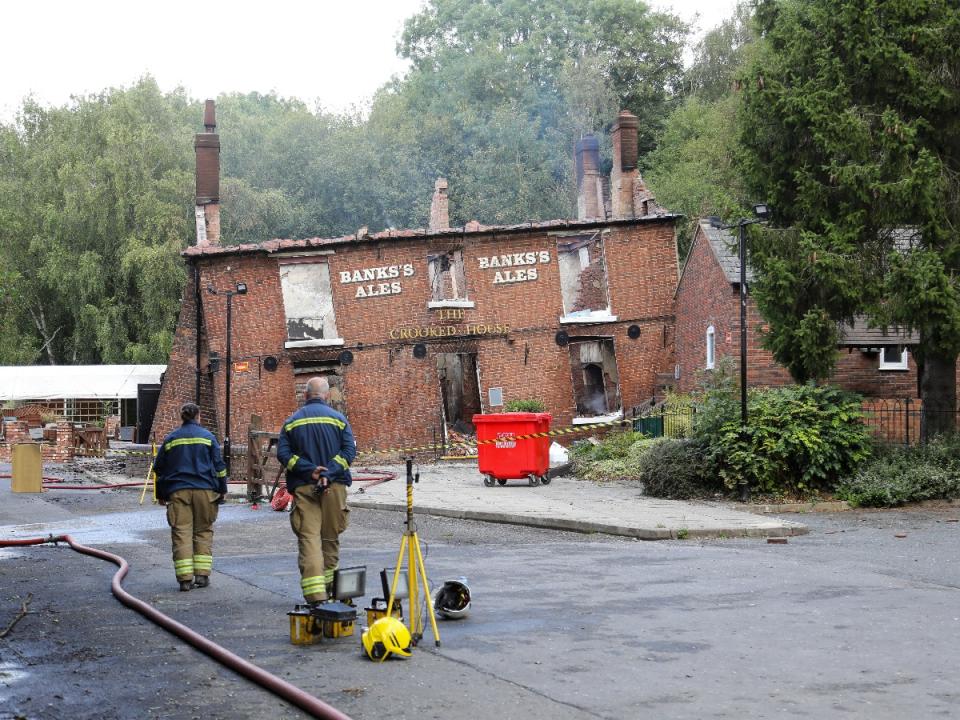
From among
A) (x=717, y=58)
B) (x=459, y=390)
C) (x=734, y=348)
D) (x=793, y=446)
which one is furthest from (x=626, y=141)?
(x=717, y=58)

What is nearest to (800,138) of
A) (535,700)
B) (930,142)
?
(930,142)

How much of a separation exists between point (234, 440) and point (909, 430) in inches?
733

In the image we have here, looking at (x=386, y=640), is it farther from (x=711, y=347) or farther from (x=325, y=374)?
(x=325, y=374)

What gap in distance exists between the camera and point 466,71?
77.9m

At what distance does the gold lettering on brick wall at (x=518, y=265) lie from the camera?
37006mm

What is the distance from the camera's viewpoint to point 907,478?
20.6 m

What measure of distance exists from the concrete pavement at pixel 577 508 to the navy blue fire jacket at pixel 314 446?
23.2ft

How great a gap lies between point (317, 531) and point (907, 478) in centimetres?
1292

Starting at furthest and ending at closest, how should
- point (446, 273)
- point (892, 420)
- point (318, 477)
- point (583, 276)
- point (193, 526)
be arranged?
point (446, 273)
point (583, 276)
point (892, 420)
point (193, 526)
point (318, 477)

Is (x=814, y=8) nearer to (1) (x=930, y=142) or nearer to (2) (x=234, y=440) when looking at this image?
(1) (x=930, y=142)

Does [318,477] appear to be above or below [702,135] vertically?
below

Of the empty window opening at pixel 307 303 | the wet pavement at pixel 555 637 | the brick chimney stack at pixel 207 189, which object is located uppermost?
the brick chimney stack at pixel 207 189

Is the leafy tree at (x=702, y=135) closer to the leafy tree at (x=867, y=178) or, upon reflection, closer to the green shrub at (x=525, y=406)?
the green shrub at (x=525, y=406)

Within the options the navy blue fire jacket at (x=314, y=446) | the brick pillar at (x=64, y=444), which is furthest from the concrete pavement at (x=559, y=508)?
the brick pillar at (x=64, y=444)
